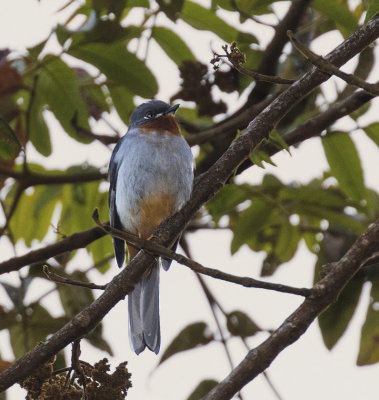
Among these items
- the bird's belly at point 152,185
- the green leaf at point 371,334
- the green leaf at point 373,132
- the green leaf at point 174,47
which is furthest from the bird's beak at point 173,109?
the green leaf at point 371,334

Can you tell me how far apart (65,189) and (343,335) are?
2146 millimetres

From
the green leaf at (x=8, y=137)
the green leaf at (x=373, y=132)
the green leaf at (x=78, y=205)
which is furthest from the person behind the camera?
the green leaf at (x=78, y=205)

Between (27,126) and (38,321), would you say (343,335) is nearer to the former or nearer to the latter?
(38,321)

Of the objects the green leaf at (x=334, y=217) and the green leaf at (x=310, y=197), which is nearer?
the green leaf at (x=334, y=217)

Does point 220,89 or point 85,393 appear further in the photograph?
point 220,89

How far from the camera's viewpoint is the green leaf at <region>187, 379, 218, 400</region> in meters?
3.23

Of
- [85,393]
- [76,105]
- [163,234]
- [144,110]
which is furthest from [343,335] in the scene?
[144,110]

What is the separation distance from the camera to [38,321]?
3512mm

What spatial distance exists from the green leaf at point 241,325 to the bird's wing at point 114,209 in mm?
952

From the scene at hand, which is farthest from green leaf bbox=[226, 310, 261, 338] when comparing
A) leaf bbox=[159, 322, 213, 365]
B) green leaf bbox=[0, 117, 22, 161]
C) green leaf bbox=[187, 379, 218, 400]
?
green leaf bbox=[0, 117, 22, 161]

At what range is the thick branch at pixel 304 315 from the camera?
216cm

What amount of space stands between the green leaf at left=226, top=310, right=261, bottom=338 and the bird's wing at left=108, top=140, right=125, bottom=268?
952mm

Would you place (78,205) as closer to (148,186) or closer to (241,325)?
(148,186)

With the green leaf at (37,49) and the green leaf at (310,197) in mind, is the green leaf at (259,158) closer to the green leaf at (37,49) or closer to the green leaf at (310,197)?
the green leaf at (310,197)
